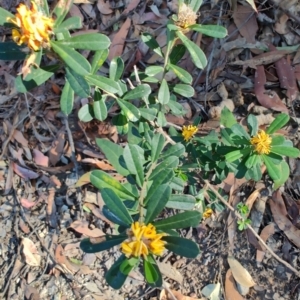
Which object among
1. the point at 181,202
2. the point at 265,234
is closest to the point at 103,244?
the point at 181,202

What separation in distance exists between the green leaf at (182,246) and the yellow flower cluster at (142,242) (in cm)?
3

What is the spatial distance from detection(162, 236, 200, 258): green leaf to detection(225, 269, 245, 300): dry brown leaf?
4.21 ft

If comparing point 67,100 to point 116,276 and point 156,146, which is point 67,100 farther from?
point 116,276

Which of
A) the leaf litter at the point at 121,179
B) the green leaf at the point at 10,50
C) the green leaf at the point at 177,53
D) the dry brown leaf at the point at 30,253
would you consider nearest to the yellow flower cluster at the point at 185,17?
the green leaf at the point at 177,53

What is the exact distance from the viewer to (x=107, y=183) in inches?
53.4

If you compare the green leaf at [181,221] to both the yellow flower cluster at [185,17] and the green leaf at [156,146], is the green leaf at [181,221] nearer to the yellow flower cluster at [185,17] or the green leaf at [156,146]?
the green leaf at [156,146]

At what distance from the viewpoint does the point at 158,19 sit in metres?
2.73

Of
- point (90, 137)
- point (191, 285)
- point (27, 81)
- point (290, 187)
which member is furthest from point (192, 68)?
point (27, 81)

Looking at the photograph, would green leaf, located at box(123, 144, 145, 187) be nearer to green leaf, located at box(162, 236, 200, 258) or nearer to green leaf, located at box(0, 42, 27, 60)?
green leaf, located at box(162, 236, 200, 258)

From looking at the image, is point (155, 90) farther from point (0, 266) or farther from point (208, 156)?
point (0, 266)

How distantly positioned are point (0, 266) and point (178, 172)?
1282 millimetres

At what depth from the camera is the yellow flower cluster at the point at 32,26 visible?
106 centimetres

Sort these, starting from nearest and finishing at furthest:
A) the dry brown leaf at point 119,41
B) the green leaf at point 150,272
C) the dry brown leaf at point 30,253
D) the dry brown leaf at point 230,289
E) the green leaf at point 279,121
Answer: the green leaf at point 150,272 → the green leaf at point 279,121 → the dry brown leaf at point 230,289 → the dry brown leaf at point 30,253 → the dry brown leaf at point 119,41

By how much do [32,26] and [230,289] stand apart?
5.84ft
